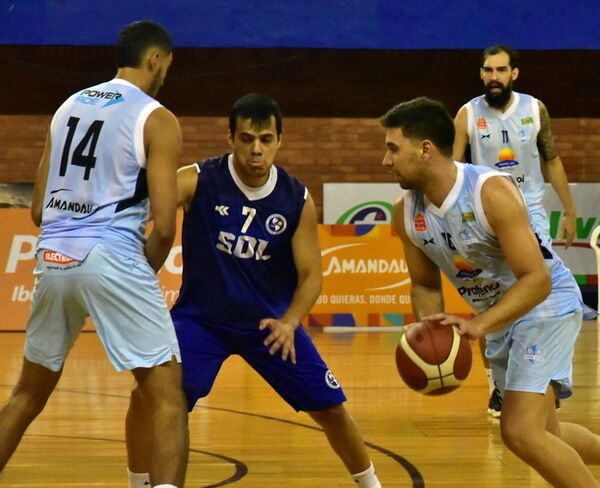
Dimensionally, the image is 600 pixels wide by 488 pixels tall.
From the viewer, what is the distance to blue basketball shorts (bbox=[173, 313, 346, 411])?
4496mm

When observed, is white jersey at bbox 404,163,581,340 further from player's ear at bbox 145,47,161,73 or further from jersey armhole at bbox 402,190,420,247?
player's ear at bbox 145,47,161,73

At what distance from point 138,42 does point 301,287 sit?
1.13 meters

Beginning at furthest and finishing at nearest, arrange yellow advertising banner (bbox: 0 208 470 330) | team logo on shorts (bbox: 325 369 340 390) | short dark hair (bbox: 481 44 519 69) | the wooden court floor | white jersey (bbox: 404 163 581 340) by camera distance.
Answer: yellow advertising banner (bbox: 0 208 470 330) → short dark hair (bbox: 481 44 519 69) → the wooden court floor → team logo on shorts (bbox: 325 369 340 390) → white jersey (bbox: 404 163 581 340)

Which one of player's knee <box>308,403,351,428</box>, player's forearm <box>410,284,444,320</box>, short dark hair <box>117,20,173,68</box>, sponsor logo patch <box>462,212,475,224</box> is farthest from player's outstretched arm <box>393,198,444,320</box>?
short dark hair <box>117,20,173,68</box>

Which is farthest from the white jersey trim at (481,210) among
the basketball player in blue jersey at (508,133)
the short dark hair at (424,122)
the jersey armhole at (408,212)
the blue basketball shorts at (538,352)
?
the basketball player in blue jersey at (508,133)

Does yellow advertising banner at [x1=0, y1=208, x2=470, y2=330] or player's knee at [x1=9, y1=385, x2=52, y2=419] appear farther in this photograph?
yellow advertising banner at [x1=0, y1=208, x2=470, y2=330]

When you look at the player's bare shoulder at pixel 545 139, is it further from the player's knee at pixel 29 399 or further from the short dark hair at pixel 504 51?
the player's knee at pixel 29 399

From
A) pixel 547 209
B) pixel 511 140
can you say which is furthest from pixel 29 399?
pixel 547 209

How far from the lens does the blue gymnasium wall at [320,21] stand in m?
13.0

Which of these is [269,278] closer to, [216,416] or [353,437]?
[353,437]

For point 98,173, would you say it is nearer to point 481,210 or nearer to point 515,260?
point 481,210

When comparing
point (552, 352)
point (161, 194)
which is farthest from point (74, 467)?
point (552, 352)

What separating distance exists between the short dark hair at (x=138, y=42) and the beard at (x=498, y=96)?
11.5 ft

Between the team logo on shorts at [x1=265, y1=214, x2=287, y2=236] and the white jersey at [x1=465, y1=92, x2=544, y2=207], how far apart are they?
3.09 meters
